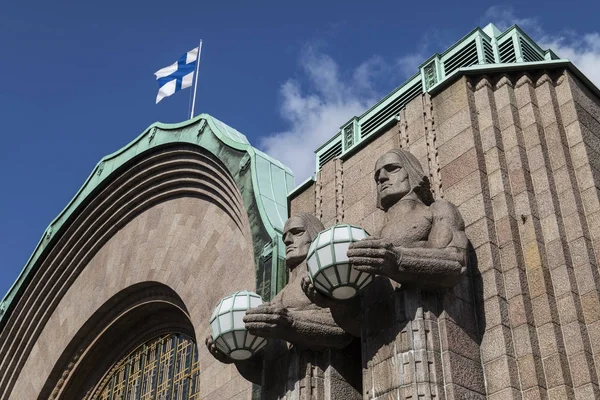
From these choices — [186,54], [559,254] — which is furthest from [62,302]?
[559,254]

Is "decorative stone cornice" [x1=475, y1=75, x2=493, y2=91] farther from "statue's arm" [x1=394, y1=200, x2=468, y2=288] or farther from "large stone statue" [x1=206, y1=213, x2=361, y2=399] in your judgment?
"large stone statue" [x1=206, y1=213, x2=361, y2=399]

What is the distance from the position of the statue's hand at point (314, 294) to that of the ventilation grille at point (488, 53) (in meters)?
3.74

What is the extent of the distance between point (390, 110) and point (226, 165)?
305 cm

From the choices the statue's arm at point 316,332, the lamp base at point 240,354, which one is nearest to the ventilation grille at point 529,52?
the statue's arm at point 316,332

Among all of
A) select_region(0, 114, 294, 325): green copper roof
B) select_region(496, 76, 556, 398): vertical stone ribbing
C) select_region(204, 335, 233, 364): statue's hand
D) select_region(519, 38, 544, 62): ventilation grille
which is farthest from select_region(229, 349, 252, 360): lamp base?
select_region(519, 38, 544, 62): ventilation grille

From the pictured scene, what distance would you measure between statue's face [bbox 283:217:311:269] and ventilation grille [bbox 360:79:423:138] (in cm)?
182

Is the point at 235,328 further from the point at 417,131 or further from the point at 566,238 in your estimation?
the point at 566,238

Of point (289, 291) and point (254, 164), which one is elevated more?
point (254, 164)

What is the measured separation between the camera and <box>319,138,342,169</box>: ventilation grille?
39.2 ft

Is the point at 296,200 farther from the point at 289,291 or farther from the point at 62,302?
the point at 62,302

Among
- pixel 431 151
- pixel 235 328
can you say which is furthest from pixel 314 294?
pixel 431 151

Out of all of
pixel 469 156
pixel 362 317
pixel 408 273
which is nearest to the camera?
pixel 408 273

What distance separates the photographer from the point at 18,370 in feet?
59.5

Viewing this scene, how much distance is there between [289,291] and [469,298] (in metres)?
2.26
